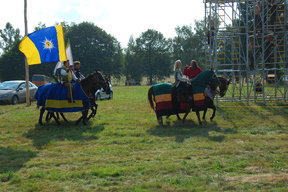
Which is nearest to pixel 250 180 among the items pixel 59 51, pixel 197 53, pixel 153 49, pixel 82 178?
pixel 82 178

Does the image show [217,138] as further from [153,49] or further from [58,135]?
[153,49]

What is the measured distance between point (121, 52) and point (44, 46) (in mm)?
72065

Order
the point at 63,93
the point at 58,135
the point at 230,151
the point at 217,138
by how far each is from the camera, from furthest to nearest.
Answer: the point at 63,93 < the point at 58,135 < the point at 217,138 < the point at 230,151

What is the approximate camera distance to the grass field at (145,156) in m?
5.55

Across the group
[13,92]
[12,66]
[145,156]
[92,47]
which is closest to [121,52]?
[92,47]

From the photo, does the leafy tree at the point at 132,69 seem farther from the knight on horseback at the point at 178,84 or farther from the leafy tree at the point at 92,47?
the knight on horseback at the point at 178,84

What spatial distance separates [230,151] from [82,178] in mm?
3261

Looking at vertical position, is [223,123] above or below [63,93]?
below

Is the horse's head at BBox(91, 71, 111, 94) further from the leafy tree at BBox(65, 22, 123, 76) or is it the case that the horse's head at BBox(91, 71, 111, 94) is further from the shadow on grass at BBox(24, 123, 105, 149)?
the leafy tree at BBox(65, 22, 123, 76)

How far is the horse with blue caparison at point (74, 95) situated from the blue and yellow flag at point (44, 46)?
127 centimetres

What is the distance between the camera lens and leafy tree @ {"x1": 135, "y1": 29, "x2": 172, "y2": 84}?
8694 centimetres

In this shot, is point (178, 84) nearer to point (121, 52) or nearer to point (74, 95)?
point (74, 95)

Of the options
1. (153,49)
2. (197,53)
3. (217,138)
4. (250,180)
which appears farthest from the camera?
(153,49)

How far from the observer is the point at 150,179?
579 centimetres
